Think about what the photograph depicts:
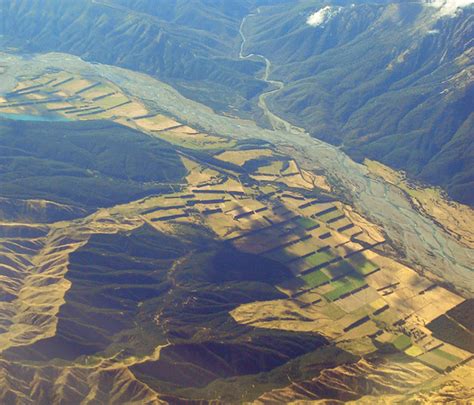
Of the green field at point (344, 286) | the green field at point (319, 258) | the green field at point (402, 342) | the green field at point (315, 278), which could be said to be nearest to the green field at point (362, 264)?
the green field at point (344, 286)

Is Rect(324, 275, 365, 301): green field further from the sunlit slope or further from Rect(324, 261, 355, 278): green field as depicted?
Rect(324, 261, 355, 278): green field

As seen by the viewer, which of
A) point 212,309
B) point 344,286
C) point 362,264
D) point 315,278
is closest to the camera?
point 212,309

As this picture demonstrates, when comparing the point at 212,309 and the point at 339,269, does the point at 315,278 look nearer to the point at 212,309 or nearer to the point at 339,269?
the point at 339,269

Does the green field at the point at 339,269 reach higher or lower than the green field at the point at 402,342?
lower

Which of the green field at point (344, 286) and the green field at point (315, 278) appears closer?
the green field at point (344, 286)

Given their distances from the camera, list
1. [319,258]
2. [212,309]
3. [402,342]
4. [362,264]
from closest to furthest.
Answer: [402,342] < [212,309] < [362,264] < [319,258]

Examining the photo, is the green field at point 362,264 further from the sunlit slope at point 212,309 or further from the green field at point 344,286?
the green field at point 344,286

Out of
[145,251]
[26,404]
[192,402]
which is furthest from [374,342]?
[26,404]

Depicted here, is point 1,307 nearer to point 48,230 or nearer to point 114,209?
point 48,230

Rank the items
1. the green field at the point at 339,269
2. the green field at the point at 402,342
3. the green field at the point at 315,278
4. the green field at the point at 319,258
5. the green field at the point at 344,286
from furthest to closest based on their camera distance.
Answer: the green field at the point at 319,258
the green field at the point at 339,269
the green field at the point at 315,278
the green field at the point at 344,286
the green field at the point at 402,342

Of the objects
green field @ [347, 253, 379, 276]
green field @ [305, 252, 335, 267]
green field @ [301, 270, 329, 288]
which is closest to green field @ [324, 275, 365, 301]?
green field @ [301, 270, 329, 288]

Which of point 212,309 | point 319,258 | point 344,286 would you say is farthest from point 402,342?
point 212,309

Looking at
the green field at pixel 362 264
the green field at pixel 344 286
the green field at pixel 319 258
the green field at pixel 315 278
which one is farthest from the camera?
the green field at pixel 319 258
